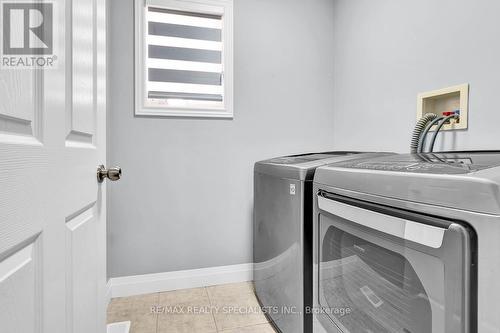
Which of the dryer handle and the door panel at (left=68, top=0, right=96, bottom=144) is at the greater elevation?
the door panel at (left=68, top=0, right=96, bottom=144)

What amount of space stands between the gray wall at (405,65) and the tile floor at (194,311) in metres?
1.27

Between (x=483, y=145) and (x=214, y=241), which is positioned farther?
(x=214, y=241)

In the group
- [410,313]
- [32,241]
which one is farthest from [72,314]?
[410,313]

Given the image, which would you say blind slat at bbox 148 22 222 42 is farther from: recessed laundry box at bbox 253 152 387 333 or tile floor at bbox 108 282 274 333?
tile floor at bbox 108 282 274 333

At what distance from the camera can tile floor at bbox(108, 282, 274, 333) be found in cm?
139

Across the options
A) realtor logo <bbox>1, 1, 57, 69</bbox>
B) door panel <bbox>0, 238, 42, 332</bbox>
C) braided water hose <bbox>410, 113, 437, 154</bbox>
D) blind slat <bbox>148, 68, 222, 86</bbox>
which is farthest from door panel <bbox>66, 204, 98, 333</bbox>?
braided water hose <bbox>410, 113, 437, 154</bbox>

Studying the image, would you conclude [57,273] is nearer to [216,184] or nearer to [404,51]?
[216,184]

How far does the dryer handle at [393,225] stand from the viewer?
56 centimetres

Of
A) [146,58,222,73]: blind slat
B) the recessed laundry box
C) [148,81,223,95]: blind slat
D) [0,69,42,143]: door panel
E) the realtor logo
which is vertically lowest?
the recessed laundry box

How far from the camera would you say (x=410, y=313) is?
2.15 feet

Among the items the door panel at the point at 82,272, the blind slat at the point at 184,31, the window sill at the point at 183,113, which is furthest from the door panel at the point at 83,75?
the blind slat at the point at 184,31

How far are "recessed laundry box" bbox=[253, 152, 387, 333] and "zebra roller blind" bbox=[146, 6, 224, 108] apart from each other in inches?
28.9

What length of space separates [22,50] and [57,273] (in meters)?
0.44

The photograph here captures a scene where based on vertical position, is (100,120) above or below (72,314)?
above
